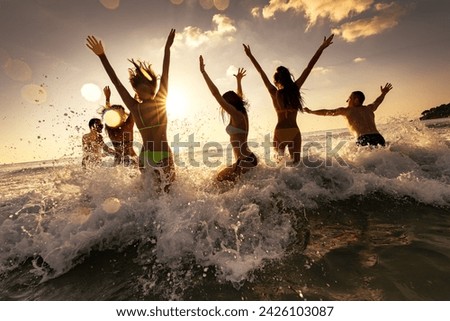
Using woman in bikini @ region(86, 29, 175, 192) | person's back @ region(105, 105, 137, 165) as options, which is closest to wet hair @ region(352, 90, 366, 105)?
woman in bikini @ region(86, 29, 175, 192)

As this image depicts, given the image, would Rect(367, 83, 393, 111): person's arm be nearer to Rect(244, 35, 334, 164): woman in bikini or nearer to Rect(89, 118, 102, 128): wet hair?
Rect(244, 35, 334, 164): woman in bikini

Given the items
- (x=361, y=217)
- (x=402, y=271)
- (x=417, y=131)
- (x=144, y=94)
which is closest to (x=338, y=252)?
(x=402, y=271)

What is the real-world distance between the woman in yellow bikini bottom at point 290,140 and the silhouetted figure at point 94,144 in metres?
4.13

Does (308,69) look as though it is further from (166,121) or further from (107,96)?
(107,96)

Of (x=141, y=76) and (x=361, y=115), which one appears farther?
(x=361, y=115)

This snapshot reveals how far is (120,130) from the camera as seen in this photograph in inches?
284

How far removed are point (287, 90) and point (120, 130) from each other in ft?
13.3

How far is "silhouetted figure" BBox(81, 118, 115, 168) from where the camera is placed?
7.50 metres

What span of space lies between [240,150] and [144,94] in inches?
78.5

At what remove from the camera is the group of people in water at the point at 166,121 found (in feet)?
14.4

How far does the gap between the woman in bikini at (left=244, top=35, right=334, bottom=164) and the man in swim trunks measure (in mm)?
1366

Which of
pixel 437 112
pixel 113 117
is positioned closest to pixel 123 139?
pixel 113 117

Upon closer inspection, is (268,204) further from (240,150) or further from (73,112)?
(73,112)
